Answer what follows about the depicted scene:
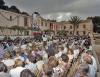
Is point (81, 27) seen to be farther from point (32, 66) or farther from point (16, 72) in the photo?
point (16, 72)

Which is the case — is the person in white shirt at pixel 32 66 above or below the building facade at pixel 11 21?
below

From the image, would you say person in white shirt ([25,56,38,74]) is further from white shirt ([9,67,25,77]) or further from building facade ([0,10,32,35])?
building facade ([0,10,32,35])

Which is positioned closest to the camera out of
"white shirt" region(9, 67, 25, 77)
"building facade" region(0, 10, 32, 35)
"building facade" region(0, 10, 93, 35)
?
"white shirt" region(9, 67, 25, 77)

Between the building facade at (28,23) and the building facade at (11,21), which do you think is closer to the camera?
the building facade at (11,21)

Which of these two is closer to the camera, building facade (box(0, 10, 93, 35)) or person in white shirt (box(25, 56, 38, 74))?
person in white shirt (box(25, 56, 38, 74))

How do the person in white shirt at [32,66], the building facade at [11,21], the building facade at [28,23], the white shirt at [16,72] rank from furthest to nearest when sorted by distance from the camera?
1. the building facade at [28,23]
2. the building facade at [11,21]
3. the person in white shirt at [32,66]
4. the white shirt at [16,72]

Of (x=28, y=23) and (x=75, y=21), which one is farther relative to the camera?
(x=75, y=21)

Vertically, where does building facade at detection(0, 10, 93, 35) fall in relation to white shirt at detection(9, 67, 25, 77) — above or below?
above

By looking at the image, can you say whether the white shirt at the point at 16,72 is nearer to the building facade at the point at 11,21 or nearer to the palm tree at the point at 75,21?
the building facade at the point at 11,21

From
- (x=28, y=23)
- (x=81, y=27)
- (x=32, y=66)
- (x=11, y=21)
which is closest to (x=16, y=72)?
(x=32, y=66)

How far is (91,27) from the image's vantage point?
119562 mm

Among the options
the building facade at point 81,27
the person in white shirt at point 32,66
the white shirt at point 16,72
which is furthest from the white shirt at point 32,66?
the building facade at point 81,27

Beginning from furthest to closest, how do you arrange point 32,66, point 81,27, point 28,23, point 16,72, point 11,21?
point 81,27 → point 28,23 → point 11,21 → point 32,66 → point 16,72

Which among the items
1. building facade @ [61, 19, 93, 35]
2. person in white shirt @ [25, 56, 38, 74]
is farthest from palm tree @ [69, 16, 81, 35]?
person in white shirt @ [25, 56, 38, 74]
